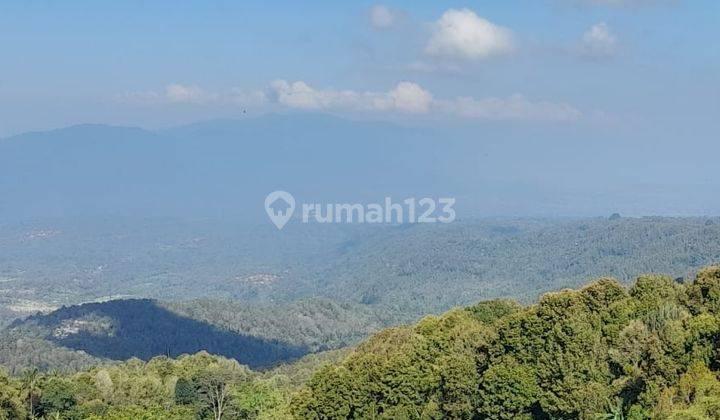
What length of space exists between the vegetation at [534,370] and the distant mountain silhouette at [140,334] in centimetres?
10444

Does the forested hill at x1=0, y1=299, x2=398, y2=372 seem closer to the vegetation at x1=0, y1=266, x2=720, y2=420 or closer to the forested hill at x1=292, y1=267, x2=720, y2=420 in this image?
the vegetation at x1=0, y1=266, x2=720, y2=420

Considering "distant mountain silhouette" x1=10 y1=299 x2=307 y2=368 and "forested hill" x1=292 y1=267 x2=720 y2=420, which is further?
"distant mountain silhouette" x1=10 y1=299 x2=307 y2=368

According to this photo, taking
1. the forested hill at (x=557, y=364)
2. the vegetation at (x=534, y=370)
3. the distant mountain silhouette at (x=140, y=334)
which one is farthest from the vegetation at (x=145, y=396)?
the distant mountain silhouette at (x=140, y=334)

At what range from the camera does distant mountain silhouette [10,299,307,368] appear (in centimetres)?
16312

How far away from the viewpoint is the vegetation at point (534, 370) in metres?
37.6

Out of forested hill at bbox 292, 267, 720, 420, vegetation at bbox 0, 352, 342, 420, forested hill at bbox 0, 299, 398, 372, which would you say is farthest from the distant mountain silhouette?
forested hill at bbox 292, 267, 720, 420

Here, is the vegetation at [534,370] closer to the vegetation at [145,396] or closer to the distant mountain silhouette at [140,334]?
the vegetation at [145,396]

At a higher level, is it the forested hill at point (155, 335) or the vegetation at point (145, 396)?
the vegetation at point (145, 396)

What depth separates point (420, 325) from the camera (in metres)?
59.0

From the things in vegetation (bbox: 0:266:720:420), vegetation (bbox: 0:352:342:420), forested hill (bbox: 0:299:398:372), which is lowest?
forested hill (bbox: 0:299:398:372)

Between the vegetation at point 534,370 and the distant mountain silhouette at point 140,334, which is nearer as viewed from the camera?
the vegetation at point 534,370

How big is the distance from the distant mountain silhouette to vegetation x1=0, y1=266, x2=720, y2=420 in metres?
104

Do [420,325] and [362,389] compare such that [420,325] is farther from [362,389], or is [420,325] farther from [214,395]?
[214,395]

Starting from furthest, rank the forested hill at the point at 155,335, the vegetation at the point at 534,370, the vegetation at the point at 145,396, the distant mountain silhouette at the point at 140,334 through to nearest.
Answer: the distant mountain silhouette at the point at 140,334 → the forested hill at the point at 155,335 → the vegetation at the point at 145,396 → the vegetation at the point at 534,370
